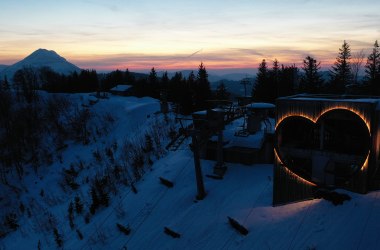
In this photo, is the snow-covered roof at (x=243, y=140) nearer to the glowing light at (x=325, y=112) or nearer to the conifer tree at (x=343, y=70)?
the glowing light at (x=325, y=112)

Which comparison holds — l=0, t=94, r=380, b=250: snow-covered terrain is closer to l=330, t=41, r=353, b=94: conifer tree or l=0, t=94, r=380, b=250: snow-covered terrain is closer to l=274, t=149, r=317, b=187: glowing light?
l=274, t=149, r=317, b=187: glowing light

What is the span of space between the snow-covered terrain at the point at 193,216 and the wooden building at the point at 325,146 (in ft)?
3.36

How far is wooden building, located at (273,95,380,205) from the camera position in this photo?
53.1 ft

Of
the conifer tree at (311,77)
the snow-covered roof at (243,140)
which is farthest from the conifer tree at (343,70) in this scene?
the snow-covered roof at (243,140)

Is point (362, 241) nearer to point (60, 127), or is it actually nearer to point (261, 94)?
point (261, 94)

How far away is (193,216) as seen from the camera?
21.0 metres

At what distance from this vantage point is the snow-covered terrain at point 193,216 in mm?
15609

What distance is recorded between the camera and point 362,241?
14.2 m

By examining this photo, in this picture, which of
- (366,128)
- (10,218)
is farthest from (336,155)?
(10,218)

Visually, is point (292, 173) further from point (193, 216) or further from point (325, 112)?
point (193, 216)

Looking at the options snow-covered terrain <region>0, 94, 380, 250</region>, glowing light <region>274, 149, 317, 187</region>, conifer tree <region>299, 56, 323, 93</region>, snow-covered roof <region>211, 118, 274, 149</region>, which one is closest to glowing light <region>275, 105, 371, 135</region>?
glowing light <region>274, 149, 317, 187</region>

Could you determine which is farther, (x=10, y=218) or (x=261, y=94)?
(x=261, y=94)

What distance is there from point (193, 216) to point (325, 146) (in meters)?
10.0

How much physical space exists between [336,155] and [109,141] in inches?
1382
